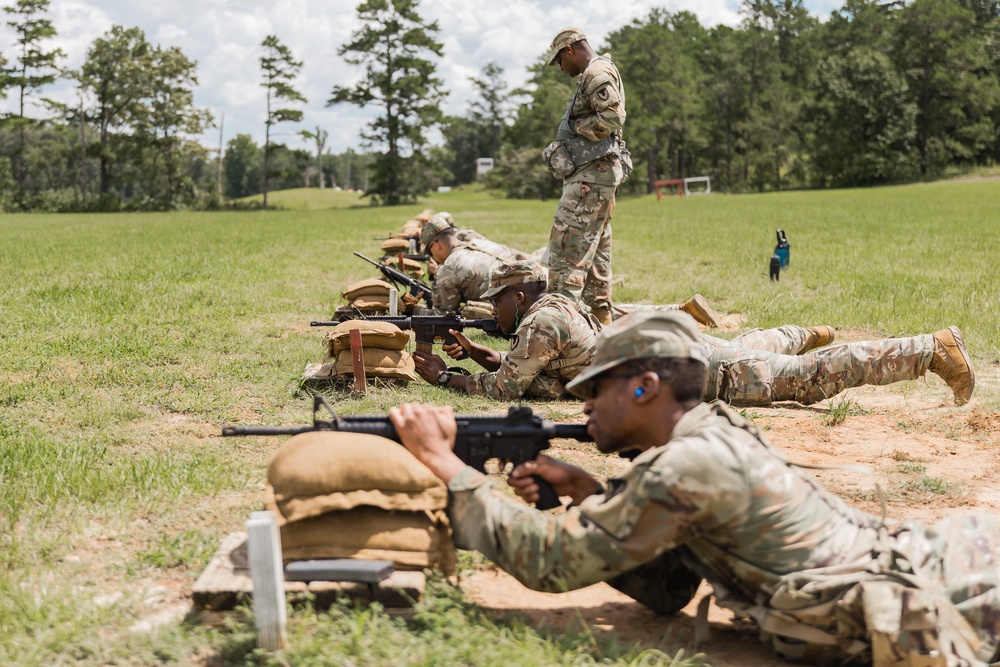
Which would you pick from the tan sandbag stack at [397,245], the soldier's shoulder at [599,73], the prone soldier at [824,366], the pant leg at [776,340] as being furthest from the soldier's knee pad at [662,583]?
the tan sandbag stack at [397,245]

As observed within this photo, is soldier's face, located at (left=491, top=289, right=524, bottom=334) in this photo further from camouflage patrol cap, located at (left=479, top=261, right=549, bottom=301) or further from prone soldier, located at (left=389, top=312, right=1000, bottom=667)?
prone soldier, located at (left=389, top=312, right=1000, bottom=667)

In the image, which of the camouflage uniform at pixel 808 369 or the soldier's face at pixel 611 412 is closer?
the soldier's face at pixel 611 412

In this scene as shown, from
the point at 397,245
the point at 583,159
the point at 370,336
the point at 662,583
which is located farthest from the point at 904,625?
the point at 397,245

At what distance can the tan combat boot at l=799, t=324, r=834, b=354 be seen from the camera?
789cm

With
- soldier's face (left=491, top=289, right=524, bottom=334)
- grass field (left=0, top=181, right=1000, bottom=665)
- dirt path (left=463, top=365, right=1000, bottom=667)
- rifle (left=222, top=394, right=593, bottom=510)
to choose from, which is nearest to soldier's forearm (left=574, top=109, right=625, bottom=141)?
soldier's face (left=491, top=289, right=524, bottom=334)

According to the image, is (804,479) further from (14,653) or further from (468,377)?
(468,377)

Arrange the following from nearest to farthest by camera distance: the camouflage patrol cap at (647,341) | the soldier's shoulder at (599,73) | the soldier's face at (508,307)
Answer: the camouflage patrol cap at (647,341) < the soldier's face at (508,307) < the soldier's shoulder at (599,73)

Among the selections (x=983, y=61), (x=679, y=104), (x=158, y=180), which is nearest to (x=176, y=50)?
(x=158, y=180)

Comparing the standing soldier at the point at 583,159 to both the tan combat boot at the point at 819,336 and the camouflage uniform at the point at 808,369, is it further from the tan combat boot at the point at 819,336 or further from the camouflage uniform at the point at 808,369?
the camouflage uniform at the point at 808,369

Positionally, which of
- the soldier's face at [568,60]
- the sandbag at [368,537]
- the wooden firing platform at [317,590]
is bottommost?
the wooden firing platform at [317,590]

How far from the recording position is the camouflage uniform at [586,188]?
945 cm

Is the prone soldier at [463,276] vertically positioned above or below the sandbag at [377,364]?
above

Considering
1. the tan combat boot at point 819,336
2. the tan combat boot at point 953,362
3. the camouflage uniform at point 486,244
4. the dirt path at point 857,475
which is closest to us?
the dirt path at point 857,475

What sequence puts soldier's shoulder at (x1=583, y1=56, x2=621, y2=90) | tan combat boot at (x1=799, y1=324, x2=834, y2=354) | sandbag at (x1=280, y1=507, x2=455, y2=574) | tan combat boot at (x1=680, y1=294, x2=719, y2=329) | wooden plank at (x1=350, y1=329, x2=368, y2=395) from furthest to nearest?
1. tan combat boot at (x1=680, y1=294, x2=719, y2=329)
2. soldier's shoulder at (x1=583, y1=56, x2=621, y2=90)
3. tan combat boot at (x1=799, y1=324, x2=834, y2=354)
4. wooden plank at (x1=350, y1=329, x2=368, y2=395)
5. sandbag at (x1=280, y1=507, x2=455, y2=574)
